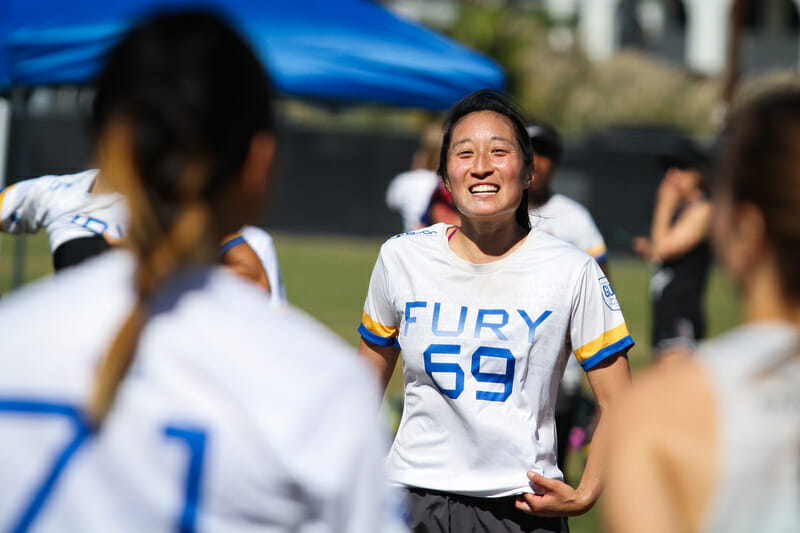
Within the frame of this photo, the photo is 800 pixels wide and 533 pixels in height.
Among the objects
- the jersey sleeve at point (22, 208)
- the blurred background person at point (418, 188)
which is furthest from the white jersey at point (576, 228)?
the jersey sleeve at point (22, 208)

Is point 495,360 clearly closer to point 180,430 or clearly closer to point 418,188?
point 180,430

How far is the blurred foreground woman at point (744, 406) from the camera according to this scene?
1455 mm

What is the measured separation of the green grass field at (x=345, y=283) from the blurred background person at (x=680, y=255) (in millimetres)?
665

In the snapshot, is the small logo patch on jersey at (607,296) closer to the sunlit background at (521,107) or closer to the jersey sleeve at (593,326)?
the jersey sleeve at (593,326)

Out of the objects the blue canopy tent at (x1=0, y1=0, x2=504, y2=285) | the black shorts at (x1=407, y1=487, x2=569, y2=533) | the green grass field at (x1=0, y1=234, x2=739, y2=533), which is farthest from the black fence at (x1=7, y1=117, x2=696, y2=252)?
the black shorts at (x1=407, y1=487, x2=569, y2=533)

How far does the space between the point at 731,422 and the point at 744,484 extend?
9 centimetres

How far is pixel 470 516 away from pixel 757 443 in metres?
1.68

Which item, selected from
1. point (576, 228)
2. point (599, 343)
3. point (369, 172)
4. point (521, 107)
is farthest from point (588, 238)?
point (369, 172)

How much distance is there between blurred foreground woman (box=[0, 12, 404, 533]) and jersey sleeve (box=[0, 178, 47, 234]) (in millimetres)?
2218

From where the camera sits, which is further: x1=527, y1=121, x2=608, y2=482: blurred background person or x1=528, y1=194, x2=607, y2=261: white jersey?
x1=528, y1=194, x2=607, y2=261: white jersey

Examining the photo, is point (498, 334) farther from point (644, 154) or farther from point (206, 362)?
point (644, 154)

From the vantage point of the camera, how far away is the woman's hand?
297 centimetres

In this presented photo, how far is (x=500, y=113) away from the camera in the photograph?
336 cm

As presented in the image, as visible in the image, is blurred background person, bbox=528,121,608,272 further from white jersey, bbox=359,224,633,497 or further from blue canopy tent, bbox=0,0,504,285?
white jersey, bbox=359,224,633,497
